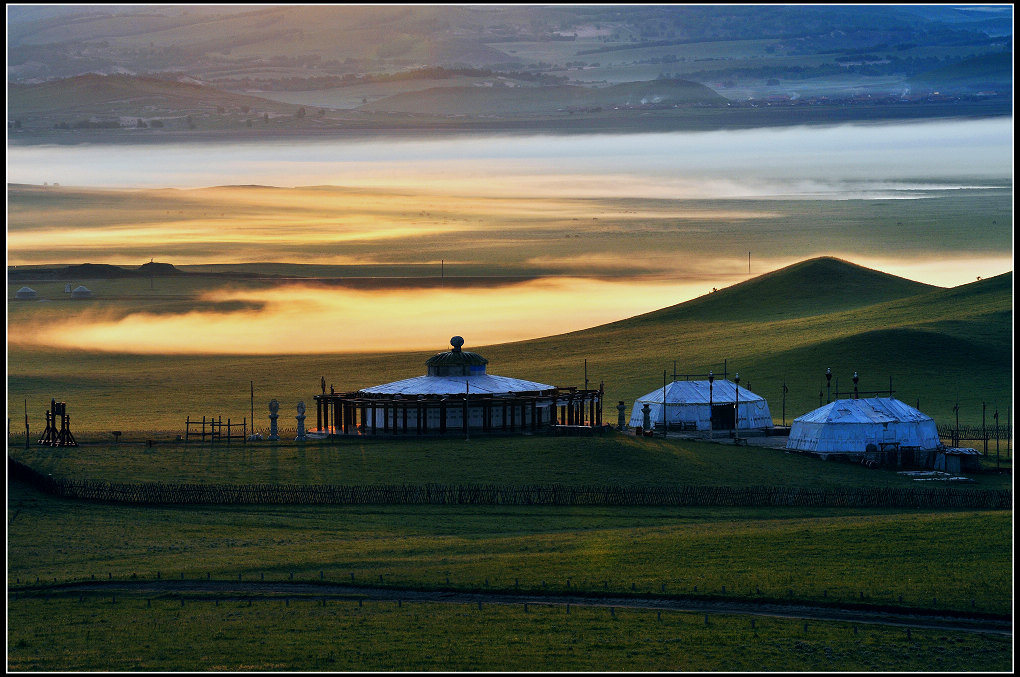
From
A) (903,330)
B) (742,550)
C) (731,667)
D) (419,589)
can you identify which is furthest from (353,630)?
(903,330)

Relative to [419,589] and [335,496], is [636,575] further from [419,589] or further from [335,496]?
[335,496]

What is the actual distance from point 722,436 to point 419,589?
66630 mm

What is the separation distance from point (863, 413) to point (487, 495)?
3738 cm

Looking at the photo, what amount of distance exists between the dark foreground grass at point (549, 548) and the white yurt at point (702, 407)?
36157 millimetres

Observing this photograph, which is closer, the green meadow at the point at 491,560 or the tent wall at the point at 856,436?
the green meadow at the point at 491,560

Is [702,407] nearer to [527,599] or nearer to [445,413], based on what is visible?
[445,413]

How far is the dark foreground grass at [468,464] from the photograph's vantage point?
109 metres

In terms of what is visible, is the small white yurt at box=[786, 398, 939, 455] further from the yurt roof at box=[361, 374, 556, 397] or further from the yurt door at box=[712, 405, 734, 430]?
the yurt roof at box=[361, 374, 556, 397]

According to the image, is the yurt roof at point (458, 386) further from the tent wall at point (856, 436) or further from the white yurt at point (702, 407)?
the tent wall at point (856, 436)

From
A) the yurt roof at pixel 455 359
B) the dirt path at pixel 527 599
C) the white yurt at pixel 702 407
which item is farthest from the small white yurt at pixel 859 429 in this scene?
the dirt path at pixel 527 599

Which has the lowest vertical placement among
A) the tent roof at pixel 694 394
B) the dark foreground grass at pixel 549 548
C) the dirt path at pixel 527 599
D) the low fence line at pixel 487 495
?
the dirt path at pixel 527 599

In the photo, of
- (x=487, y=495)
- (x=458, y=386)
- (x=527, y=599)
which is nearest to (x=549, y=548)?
(x=527, y=599)

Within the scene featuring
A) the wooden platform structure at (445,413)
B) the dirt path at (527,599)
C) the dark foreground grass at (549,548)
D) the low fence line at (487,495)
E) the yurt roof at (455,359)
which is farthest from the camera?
the yurt roof at (455,359)

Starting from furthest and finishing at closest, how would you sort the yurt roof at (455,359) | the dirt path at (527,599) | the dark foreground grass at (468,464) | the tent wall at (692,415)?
1. the tent wall at (692,415)
2. the yurt roof at (455,359)
3. the dark foreground grass at (468,464)
4. the dirt path at (527,599)
